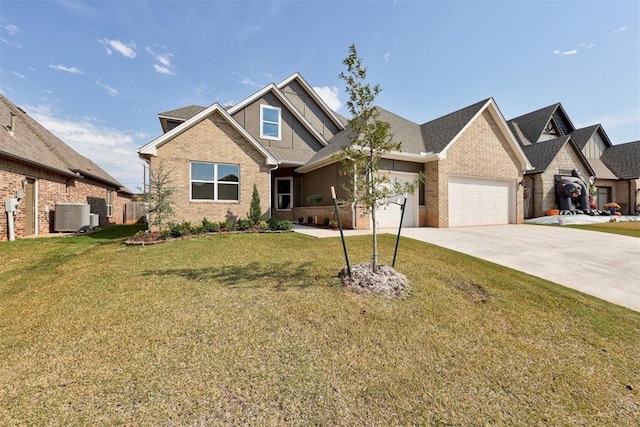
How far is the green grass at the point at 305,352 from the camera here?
2.21m

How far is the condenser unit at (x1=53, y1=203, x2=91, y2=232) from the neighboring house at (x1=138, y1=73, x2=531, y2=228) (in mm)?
5256

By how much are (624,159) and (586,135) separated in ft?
11.5

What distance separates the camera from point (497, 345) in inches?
127

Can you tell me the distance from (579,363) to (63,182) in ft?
67.4

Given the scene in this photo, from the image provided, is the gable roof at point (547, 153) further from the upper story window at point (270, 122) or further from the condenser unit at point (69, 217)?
the condenser unit at point (69, 217)

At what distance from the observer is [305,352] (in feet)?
9.62

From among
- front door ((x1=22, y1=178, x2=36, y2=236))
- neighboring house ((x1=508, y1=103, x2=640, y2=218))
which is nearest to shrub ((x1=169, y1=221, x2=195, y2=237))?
front door ((x1=22, y1=178, x2=36, y2=236))

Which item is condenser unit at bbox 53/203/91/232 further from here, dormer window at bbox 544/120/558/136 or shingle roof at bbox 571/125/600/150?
shingle roof at bbox 571/125/600/150

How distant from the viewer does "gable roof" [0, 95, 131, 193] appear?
415 inches

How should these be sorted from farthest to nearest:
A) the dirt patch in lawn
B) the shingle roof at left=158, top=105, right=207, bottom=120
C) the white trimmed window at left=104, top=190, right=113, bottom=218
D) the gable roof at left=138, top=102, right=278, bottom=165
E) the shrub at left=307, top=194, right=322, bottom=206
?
the white trimmed window at left=104, top=190, right=113, bottom=218 < the shingle roof at left=158, top=105, right=207, bottom=120 < the shrub at left=307, top=194, right=322, bottom=206 < the gable roof at left=138, top=102, right=278, bottom=165 < the dirt patch in lawn

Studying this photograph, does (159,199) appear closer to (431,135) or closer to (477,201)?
(431,135)

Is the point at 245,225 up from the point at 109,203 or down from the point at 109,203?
down

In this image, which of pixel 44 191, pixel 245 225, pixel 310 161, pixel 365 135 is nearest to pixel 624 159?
pixel 310 161

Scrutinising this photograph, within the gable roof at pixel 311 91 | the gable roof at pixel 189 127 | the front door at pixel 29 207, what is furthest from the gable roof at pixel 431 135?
the front door at pixel 29 207
